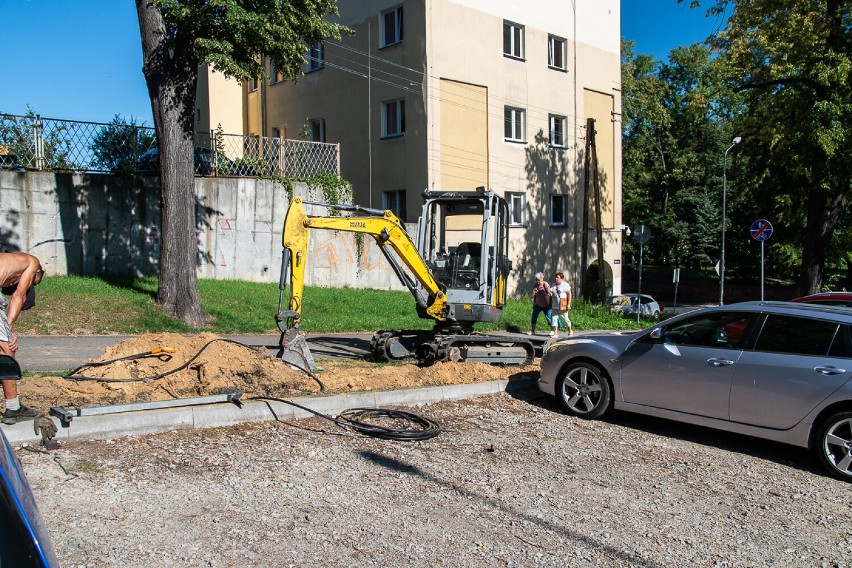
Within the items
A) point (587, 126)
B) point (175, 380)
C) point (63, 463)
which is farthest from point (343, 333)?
point (587, 126)

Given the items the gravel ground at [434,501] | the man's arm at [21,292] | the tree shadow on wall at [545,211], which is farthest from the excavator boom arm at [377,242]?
the tree shadow on wall at [545,211]

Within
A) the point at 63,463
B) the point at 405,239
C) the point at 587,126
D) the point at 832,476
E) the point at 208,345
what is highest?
the point at 587,126

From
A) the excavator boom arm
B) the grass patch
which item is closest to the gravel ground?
the excavator boom arm

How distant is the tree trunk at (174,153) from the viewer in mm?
14266

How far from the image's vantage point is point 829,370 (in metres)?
6.65

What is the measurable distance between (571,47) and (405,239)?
70.3ft

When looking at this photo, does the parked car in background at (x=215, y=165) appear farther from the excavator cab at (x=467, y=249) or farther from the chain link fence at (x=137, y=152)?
the excavator cab at (x=467, y=249)

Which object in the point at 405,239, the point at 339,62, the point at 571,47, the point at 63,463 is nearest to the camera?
the point at 63,463

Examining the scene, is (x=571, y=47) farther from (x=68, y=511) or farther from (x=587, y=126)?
(x=68, y=511)

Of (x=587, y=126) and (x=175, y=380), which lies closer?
(x=175, y=380)

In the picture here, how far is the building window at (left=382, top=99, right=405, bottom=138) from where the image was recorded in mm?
25297

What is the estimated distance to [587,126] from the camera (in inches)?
1126

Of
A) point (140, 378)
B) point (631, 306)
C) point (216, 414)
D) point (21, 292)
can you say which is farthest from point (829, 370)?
point (631, 306)

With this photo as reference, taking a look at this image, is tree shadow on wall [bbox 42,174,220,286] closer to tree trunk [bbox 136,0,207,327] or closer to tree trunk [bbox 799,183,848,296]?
tree trunk [bbox 136,0,207,327]
